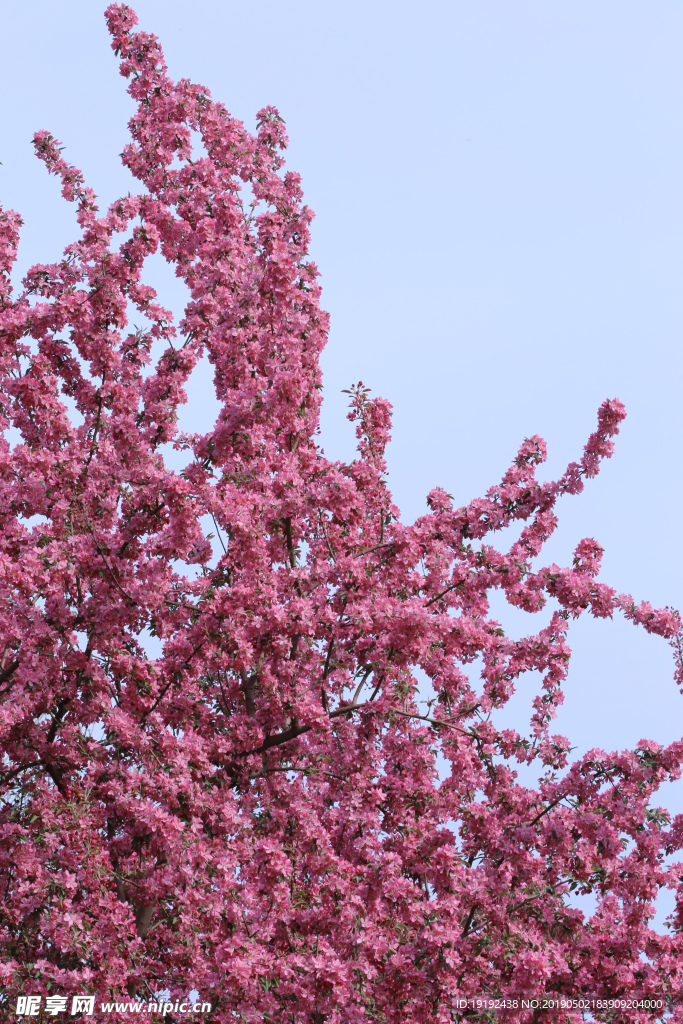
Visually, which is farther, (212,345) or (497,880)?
(212,345)

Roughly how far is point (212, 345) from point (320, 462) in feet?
9.96

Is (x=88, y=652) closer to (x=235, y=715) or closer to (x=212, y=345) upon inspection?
(x=235, y=715)

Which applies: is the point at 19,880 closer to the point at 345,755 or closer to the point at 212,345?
the point at 345,755

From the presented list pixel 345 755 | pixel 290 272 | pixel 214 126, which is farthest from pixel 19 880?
pixel 214 126

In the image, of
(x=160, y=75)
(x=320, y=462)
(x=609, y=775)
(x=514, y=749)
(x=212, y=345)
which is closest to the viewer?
(x=609, y=775)

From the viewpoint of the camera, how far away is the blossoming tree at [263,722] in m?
11.0

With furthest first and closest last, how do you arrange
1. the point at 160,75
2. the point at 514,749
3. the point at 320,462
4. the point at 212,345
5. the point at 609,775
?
the point at 160,75 < the point at 212,345 < the point at 514,749 < the point at 320,462 < the point at 609,775

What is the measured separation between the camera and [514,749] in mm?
13398

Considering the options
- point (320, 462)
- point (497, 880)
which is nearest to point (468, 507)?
point (320, 462)

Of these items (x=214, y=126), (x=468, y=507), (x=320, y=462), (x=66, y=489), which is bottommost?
(x=66, y=489)

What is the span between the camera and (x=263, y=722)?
41.6 feet

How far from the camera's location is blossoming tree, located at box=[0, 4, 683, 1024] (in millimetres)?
10953

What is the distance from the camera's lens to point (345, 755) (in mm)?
12484

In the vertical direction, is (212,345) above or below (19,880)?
above
